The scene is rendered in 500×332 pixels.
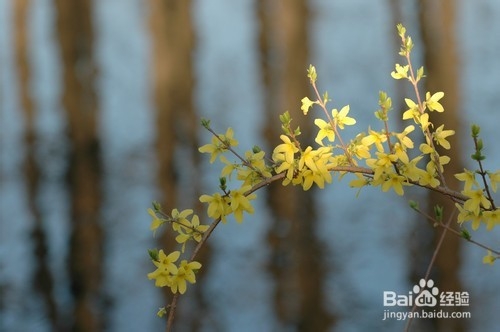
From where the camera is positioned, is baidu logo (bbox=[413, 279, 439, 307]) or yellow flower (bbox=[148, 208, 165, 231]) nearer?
yellow flower (bbox=[148, 208, 165, 231])

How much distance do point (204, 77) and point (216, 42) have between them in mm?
95

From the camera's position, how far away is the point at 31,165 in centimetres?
215

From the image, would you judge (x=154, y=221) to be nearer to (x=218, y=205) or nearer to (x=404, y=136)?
(x=218, y=205)

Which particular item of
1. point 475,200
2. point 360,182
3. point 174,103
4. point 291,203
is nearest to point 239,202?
point 360,182

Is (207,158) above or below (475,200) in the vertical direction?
above

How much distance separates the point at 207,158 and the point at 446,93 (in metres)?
0.61

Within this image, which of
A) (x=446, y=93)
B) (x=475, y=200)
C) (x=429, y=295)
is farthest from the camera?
(x=446, y=93)

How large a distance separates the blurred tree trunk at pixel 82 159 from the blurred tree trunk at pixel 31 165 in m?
0.06

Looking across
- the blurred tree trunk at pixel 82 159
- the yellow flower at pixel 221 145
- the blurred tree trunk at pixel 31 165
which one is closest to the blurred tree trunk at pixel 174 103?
the blurred tree trunk at pixel 82 159

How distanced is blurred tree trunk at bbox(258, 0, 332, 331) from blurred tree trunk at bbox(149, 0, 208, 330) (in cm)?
19

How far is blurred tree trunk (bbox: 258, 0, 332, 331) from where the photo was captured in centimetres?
206

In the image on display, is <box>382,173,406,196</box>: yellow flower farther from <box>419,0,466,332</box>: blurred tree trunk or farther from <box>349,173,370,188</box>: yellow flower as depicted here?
<box>419,0,466,332</box>: blurred tree trunk

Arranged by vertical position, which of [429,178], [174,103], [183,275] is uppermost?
[174,103]

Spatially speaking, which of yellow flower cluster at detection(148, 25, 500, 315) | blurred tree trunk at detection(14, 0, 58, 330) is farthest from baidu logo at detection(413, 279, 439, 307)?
yellow flower cluster at detection(148, 25, 500, 315)
